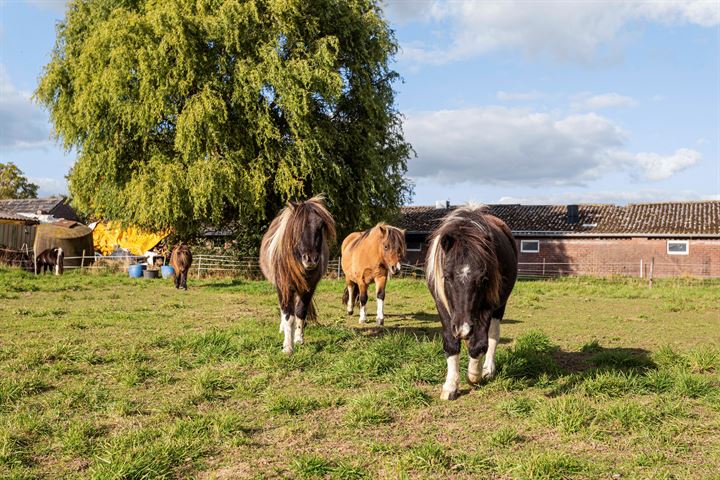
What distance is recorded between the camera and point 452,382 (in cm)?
586

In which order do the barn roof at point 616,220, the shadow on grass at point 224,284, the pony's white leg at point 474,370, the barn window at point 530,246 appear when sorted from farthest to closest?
the barn window at point 530,246 → the barn roof at point 616,220 → the shadow on grass at point 224,284 → the pony's white leg at point 474,370

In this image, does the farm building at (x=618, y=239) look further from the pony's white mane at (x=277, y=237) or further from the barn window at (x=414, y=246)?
the pony's white mane at (x=277, y=237)

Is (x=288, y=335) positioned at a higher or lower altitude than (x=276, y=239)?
lower

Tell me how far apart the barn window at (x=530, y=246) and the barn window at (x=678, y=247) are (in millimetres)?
7902

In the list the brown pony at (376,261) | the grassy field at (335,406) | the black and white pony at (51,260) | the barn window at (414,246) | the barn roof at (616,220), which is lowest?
the grassy field at (335,406)

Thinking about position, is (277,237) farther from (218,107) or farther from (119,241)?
(119,241)

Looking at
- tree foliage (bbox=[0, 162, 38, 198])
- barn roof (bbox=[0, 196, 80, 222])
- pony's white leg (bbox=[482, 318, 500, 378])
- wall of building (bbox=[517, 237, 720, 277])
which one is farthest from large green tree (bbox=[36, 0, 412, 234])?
tree foliage (bbox=[0, 162, 38, 198])

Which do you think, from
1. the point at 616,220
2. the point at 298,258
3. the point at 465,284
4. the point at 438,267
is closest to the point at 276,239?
the point at 298,258

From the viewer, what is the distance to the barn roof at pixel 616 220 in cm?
3491

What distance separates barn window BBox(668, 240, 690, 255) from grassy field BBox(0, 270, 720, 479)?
2758cm

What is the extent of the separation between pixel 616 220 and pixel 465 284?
119ft

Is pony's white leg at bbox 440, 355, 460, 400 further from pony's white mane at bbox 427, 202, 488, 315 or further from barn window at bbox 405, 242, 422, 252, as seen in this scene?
A: barn window at bbox 405, 242, 422, 252

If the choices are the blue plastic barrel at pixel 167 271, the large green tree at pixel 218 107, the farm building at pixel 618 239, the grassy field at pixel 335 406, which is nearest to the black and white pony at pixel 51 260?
the large green tree at pixel 218 107

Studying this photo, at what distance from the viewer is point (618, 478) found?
406 cm
